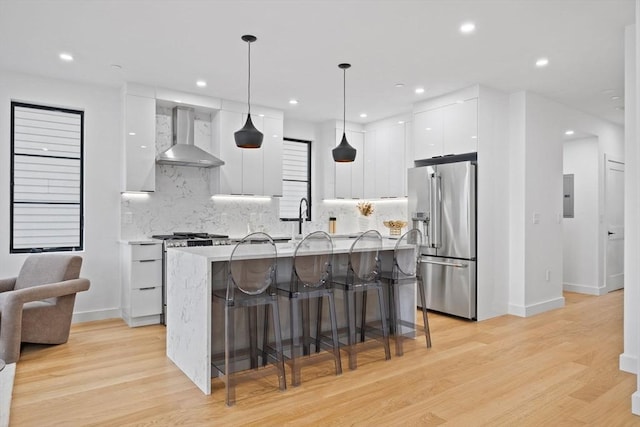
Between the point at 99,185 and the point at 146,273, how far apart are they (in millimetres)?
1222

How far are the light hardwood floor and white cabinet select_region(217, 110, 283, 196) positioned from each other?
2284mm

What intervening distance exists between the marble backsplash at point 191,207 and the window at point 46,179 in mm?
595

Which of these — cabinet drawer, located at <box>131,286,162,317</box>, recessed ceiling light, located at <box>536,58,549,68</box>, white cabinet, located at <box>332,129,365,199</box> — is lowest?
cabinet drawer, located at <box>131,286,162,317</box>

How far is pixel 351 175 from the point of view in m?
6.93

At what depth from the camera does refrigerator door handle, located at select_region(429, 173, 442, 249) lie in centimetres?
522

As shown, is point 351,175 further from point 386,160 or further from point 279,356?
point 279,356

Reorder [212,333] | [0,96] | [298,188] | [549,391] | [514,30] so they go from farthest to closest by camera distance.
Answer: [298,188]
[0,96]
[514,30]
[212,333]
[549,391]

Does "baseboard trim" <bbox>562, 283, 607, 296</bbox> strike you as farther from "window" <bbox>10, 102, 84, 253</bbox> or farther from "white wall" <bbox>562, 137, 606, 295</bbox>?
"window" <bbox>10, 102, 84, 253</bbox>

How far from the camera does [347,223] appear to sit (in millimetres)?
7281

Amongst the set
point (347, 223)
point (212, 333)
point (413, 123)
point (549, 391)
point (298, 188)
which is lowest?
point (549, 391)

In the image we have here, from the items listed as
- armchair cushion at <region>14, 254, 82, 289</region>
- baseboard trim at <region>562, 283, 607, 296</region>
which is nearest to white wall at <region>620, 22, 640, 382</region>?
baseboard trim at <region>562, 283, 607, 296</region>

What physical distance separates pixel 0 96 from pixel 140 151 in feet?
4.78

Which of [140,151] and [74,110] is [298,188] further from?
[74,110]

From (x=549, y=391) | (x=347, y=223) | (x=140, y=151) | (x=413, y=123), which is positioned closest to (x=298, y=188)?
(x=347, y=223)
